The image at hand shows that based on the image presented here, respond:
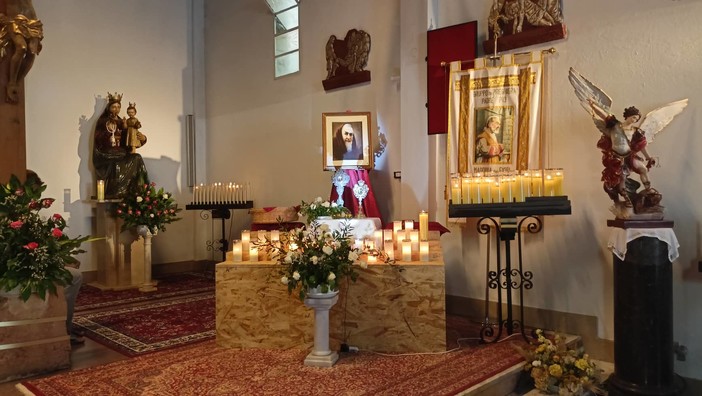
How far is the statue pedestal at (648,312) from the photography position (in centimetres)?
381

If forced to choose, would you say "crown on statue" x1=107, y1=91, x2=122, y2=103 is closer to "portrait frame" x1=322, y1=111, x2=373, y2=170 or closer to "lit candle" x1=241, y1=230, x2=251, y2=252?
"portrait frame" x1=322, y1=111, x2=373, y2=170

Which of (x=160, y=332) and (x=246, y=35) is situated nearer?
(x=160, y=332)

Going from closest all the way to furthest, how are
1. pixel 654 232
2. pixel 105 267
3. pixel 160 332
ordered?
pixel 654 232
pixel 160 332
pixel 105 267

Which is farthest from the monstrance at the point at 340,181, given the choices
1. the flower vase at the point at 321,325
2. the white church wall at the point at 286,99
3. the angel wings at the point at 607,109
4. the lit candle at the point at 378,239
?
the angel wings at the point at 607,109

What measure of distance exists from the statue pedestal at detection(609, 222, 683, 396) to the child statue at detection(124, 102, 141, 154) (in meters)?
6.61

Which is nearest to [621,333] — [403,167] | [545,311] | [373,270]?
[545,311]

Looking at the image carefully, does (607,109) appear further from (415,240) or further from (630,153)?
(415,240)

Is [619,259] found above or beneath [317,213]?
beneath

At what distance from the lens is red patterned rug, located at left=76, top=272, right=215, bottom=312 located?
6.34 metres

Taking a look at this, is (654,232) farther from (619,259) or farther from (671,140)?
(671,140)

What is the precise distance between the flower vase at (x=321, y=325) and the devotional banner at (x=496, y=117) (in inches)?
89.3

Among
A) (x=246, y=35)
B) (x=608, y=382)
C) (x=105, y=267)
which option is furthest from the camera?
(x=246, y=35)

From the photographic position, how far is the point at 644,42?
176 inches

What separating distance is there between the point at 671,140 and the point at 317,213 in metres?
3.07
